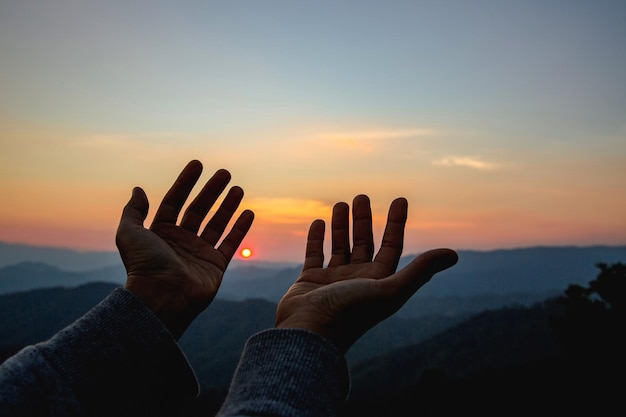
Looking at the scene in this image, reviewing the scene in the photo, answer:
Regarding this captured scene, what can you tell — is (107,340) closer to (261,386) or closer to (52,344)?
(52,344)

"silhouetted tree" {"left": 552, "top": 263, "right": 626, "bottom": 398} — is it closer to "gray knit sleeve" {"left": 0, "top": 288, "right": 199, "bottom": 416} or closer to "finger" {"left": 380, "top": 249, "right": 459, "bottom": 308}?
"finger" {"left": 380, "top": 249, "right": 459, "bottom": 308}

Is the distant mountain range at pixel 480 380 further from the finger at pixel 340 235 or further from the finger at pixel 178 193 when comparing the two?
the finger at pixel 178 193

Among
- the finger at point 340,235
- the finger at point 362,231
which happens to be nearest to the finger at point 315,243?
the finger at point 340,235

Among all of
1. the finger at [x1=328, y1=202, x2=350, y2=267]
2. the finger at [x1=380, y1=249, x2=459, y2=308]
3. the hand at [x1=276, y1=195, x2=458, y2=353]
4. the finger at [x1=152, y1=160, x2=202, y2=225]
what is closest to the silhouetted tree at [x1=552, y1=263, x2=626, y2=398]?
the finger at [x1=328, y1=202, x2=350, y2=267]

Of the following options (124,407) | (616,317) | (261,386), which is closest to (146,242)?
(124,407)

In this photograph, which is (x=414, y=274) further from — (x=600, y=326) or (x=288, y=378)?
(x=600, y=326)
